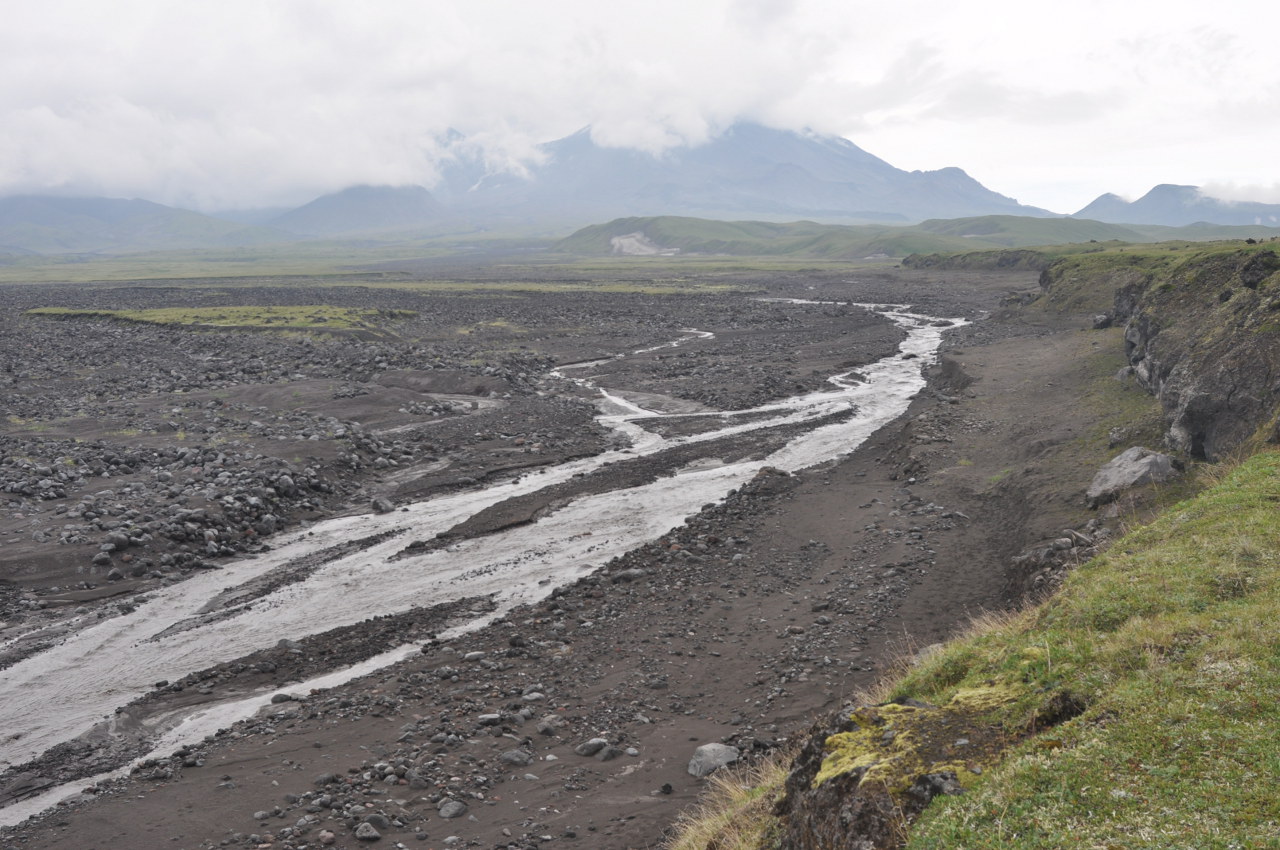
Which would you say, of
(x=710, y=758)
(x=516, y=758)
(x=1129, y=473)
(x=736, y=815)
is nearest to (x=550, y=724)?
(x=516, y=758)

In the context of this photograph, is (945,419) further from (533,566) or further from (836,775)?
(836,775)

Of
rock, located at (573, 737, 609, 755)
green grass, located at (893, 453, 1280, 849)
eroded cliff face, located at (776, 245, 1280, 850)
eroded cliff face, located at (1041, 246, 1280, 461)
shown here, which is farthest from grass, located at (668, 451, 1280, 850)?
eroded cliff face, located at (1041, 246, 1280, 461)

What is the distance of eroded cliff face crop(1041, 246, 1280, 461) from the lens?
70.3 feet

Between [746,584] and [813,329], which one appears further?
[813,329]

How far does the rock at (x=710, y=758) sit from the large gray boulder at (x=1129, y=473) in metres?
14.2

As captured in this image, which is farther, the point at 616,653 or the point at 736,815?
the point at 616,653

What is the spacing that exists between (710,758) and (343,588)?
14480mm

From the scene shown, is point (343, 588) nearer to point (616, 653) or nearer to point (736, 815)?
point (616, 653)

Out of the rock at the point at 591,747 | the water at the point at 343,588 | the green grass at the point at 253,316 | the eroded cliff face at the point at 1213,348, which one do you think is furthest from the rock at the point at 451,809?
the green grass at the point at 253,316

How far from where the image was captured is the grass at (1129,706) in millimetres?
7379

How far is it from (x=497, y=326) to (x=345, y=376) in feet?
102

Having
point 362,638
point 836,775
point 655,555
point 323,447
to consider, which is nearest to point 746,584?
point 655,555

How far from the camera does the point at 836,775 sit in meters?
9.44

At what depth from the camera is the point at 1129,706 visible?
353 inches
